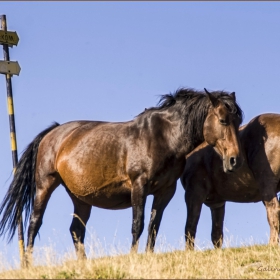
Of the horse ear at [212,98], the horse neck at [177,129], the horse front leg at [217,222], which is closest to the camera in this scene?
the horse ear at [212,98]

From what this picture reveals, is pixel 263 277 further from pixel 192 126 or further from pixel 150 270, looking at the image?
pixel 192 126

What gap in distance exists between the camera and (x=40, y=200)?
12.7 m

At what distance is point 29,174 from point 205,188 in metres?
3.15

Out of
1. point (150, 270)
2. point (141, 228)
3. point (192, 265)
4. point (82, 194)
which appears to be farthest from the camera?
point (82, 194)

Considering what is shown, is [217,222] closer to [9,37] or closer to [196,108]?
[196,108]

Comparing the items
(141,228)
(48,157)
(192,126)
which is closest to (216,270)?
(141,228)

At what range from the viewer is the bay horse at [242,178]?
12.2 m

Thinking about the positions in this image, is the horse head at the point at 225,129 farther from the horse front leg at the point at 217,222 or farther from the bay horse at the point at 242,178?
the horse front leg at the point at 217,222

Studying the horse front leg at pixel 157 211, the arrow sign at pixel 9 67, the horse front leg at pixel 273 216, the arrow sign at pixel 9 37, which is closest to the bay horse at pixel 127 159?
the horse front leg at pixel 157 211

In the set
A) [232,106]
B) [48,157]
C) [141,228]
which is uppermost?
[232,106]

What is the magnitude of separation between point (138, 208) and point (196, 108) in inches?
75.4

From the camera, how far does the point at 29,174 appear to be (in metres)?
13.2

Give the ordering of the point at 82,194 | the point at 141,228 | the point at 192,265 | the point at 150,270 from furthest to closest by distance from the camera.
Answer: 1. the point at 82,194
2. the point at 141,228
3. the point at 192,265
4. the point at 150,270

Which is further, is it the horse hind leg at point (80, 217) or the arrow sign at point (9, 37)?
the arrow sign at point (9, 37)
